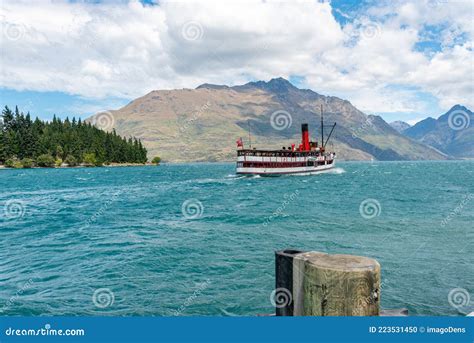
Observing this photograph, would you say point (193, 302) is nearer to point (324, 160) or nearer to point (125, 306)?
point (125, 306)

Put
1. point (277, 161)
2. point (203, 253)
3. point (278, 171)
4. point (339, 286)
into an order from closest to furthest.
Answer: point (339, 286) → point (203, 253) → point (278, 171) → point (277, 161)

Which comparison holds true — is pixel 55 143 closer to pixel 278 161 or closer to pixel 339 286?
pixel 278 161

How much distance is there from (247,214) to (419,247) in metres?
16.5

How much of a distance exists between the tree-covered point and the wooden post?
580 feet

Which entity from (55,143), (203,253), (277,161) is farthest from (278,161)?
(55,143)

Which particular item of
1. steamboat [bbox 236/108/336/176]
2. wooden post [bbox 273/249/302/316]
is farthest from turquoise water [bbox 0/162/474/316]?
steamboat [bbox 236/108/336/176]

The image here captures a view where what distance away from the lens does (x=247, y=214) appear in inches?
1350

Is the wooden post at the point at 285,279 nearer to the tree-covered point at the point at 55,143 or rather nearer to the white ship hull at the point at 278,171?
the white ship hull at the point at 278,171

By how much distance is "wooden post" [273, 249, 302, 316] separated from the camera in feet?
19.6

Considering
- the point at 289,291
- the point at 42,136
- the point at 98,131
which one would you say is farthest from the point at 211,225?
the point at 98,131

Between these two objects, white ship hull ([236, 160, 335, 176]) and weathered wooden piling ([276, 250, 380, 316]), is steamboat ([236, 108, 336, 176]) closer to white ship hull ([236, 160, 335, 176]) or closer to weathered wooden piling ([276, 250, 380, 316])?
white ship hull ([236, 160, 335, 176])

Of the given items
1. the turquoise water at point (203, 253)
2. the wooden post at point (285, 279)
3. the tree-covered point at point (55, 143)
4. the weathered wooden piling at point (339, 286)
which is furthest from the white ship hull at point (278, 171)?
the tree-covered point at point (55, 143)

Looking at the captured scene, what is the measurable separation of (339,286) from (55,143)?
186759 millimetres

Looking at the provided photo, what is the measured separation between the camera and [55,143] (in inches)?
6594
